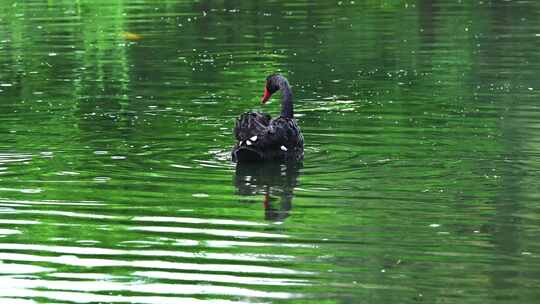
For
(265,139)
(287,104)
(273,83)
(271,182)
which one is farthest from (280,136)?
(273,83)

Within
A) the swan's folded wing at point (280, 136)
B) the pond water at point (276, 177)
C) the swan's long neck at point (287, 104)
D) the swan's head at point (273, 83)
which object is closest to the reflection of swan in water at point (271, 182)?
the pond water at point (276, 177)

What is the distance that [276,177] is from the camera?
46.9 feet

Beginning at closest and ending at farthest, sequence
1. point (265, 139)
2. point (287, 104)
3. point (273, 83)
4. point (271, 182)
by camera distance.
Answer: point (271, 182)
point (265, 139)
point (287, 104)
point (273, 83)

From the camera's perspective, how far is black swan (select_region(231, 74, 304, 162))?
1472cm

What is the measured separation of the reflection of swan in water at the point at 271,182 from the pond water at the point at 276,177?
38 millimetres

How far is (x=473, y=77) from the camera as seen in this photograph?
72.7 ft

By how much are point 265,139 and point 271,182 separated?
832mm

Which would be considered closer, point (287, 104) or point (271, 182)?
point (271, 182)

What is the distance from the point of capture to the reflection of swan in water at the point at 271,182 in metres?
12.5

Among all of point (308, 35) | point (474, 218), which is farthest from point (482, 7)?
point (474, 218)

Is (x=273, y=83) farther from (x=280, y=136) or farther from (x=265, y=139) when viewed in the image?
(x=265, y=139)

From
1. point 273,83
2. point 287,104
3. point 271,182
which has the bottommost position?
point 271,182

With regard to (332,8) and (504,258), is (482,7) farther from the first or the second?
(504,258)

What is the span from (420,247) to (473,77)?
1187 centimetres
